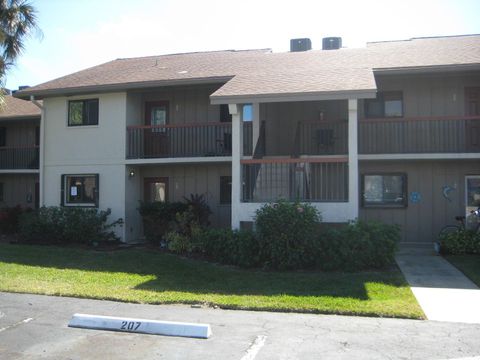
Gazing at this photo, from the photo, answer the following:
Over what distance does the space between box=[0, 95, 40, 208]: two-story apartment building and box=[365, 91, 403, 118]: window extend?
1326cm

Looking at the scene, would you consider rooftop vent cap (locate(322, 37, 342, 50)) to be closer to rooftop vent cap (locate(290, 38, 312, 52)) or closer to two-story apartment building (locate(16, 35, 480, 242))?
rooftop vent cap (locate(290, 38, 312, 52))

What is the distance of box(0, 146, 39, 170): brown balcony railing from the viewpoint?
20.9 meters

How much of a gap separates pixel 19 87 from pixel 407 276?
24.5 metres

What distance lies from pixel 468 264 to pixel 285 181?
481 centimetres

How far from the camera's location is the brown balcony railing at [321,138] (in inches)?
613

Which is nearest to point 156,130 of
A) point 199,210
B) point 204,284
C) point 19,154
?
point 199,210

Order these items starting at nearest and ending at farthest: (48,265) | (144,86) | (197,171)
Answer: (48,265) < (144,86) < (197,171)

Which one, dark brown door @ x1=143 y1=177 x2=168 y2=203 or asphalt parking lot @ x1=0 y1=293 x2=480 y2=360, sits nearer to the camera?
asphalt parking lot @ x1=0 y1=293 x2=480 y2=360

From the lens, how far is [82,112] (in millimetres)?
17688

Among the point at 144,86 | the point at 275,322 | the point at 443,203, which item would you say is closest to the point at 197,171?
the point at 144,86

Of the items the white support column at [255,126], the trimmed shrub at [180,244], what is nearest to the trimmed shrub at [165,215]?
the trimmed shrub at [180,244]

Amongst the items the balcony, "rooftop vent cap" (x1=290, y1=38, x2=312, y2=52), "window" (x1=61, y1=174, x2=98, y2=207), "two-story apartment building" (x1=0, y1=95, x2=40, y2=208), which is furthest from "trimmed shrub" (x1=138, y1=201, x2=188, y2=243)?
"rooftop vent cap" (x1=290, y1=38, x2=312, y2=52)

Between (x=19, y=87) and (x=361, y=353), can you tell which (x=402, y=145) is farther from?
(x=19, y=87)

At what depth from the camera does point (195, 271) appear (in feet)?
37.1
